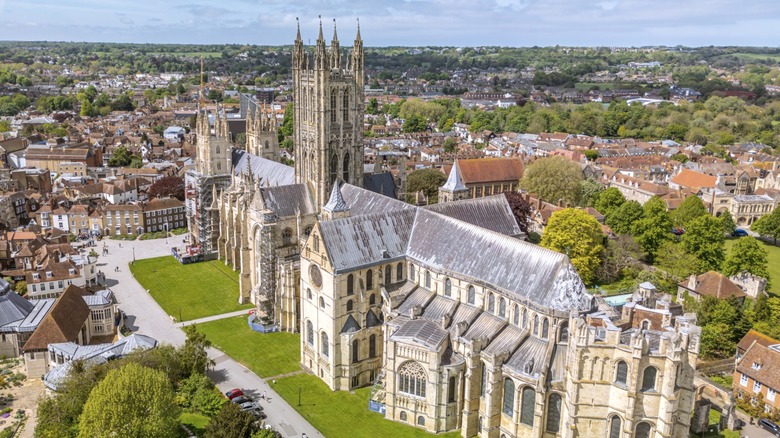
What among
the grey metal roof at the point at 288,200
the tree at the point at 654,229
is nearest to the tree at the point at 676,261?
the tree at the point at 654,229

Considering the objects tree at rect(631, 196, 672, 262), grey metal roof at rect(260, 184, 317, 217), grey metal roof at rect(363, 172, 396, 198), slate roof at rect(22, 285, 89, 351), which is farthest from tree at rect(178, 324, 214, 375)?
tree at rect(631, 196, 672, 262)

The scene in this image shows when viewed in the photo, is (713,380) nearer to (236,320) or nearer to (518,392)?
(518,392)

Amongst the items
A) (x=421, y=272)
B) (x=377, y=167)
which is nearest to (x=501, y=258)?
(x=421, y=272)

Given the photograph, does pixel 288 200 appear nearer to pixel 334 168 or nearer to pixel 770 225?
pixel 334 168

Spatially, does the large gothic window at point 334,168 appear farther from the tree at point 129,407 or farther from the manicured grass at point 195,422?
the tree at point 129,407

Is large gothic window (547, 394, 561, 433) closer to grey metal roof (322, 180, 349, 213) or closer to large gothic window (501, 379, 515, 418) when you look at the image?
large gothic window (501, 379, 515, 418)

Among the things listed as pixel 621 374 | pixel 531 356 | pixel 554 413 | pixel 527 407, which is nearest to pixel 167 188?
pixel 531 356
